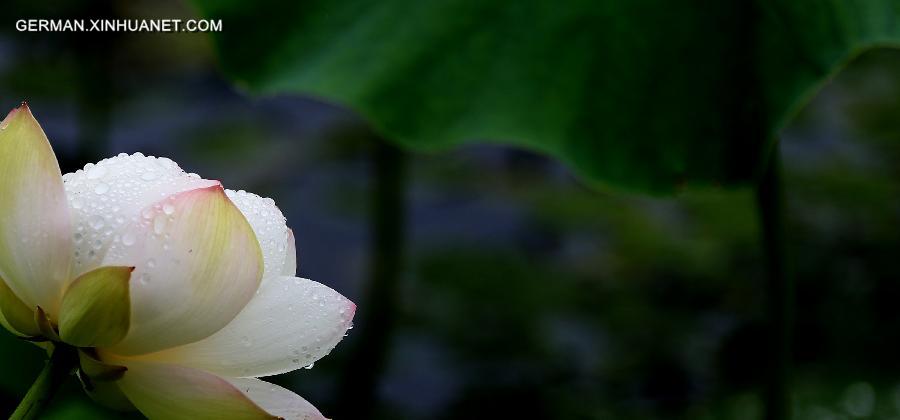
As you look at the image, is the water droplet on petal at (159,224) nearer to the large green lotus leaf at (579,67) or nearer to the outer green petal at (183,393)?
the outer green petal at (183,393)

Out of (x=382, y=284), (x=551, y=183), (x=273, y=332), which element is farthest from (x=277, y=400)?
(x=551, y=183)

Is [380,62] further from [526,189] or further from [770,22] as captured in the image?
[526,189]

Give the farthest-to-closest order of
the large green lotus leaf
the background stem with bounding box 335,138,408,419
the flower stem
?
the background stem with bounding box 335,138,408,419 < the large green lotus leaf < the flower stem

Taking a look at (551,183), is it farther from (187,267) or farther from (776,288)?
(187,267)

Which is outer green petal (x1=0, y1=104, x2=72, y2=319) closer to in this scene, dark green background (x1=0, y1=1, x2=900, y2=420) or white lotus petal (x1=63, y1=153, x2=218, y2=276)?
white lotus petal (x1=63, y1=153, x2=218, y2=276)

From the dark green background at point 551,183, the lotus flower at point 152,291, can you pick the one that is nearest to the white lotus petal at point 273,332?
the lotus flower at point 152,291

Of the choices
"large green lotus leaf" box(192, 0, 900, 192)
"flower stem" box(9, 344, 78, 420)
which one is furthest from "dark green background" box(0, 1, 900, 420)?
"flower stem" box(9, 344, 78, 420)
